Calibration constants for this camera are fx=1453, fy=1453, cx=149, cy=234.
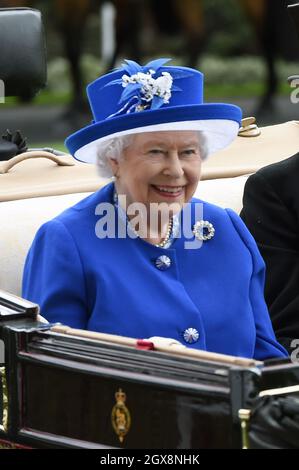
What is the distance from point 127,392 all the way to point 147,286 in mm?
574

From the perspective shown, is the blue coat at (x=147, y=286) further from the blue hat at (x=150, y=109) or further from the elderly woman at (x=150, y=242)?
the blue hat at (x=150, y=109)

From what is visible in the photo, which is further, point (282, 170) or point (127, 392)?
point (282, 170)

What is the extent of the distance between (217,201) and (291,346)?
60cm

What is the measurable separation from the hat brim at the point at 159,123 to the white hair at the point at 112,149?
0.01 meters

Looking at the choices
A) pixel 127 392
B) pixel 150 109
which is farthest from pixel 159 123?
pixel 127 392

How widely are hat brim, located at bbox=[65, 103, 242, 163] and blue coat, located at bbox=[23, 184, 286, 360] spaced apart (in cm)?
14

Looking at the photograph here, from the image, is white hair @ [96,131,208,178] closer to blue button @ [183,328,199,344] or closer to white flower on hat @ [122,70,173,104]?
white flower on hat @ [122,70,173,104]

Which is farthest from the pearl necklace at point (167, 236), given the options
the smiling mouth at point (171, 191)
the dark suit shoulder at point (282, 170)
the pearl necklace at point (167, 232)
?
the dark suit shoulder at point (282, 170)

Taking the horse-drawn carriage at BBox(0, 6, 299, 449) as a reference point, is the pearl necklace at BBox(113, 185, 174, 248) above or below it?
above

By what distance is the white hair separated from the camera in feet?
10.1

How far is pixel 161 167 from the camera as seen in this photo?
305 cm

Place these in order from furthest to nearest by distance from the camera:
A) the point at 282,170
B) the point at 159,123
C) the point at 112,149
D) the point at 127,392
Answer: the point at 282,170
the point at 112,149
the point at 159,123
the point at 127,392

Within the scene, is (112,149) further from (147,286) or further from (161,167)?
(147,286)

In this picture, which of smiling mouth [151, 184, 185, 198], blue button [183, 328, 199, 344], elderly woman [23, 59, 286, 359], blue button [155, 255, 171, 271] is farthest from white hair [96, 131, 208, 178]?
blue button [183, 328, 199, 344]
